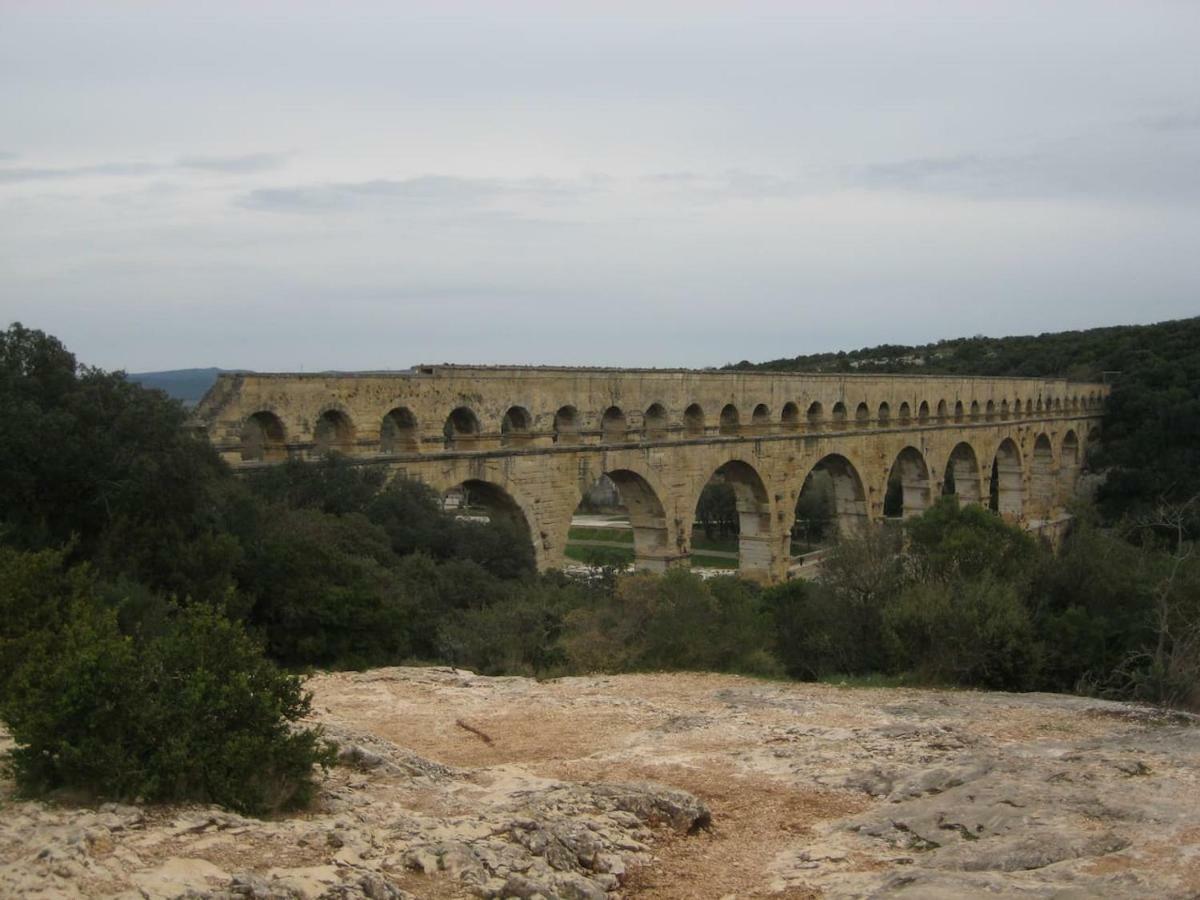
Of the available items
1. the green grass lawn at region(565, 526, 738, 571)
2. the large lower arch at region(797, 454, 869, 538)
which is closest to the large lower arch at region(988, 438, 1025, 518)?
the green grass lawn at region(565, 526, 738, 571)

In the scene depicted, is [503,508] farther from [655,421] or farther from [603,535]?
[603,535]

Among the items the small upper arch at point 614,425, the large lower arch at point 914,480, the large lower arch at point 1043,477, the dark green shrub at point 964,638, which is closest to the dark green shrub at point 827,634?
the dark green shrub at point 964,638

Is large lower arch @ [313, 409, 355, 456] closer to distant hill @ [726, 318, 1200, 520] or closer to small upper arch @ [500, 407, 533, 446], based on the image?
small upper arch @ [500, 407, 533, 446]

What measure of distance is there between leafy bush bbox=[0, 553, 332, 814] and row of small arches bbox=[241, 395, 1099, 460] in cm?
954

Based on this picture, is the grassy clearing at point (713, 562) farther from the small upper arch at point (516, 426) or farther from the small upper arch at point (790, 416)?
the small upper arch at point (516, 426)

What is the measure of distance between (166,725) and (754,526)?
1955cm

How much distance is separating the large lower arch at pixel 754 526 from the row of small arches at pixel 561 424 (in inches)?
43.7

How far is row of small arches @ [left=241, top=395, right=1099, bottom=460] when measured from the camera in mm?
15203

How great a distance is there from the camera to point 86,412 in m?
11.1

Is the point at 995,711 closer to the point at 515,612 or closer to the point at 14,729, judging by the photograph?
the point at 515,612

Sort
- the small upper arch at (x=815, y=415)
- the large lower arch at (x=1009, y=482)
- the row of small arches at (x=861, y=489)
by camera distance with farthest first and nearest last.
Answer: the large lower arch at (x=1009, y=482)
the small upper arch at (x=815, y=415)
the row of small arches at (x=861, y=489)

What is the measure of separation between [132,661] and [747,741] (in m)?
3.85

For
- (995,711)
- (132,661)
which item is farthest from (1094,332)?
(132,661)

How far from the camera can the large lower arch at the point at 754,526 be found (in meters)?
23.2
